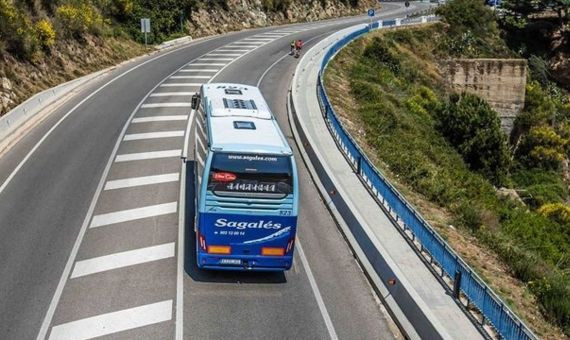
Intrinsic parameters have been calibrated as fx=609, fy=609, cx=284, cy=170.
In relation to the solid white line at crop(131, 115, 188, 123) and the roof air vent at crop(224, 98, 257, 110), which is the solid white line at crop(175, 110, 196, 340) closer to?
the roof air vent at crop(224, 98, 257, 110)

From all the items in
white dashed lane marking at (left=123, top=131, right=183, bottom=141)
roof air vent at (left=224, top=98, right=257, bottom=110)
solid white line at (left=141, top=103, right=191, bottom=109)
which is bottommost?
white dashed lane marking at (left=123, top=131, right=183, bottom=141)

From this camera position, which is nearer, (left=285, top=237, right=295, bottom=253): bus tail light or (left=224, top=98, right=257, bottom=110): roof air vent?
(left=285, top=237, right=295, bottom=253): bus tail light

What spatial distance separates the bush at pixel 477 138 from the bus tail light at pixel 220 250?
106 feet

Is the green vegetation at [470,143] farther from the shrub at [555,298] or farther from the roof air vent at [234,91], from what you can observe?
the roof air vent at [234,91]

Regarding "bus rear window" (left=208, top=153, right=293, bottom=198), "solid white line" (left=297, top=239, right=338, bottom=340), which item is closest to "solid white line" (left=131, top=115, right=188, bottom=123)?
"solid white line" (left=297, top=239, right=338, bottom=340)

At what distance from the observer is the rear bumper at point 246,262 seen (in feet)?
53.1

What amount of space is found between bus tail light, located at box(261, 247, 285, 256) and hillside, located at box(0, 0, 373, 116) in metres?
21.8

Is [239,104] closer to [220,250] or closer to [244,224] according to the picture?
[244,224]

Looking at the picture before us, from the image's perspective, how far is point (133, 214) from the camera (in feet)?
66.9

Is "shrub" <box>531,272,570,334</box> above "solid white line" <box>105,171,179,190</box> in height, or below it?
below

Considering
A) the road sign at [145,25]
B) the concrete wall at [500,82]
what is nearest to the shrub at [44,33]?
the road sign at [145,25]

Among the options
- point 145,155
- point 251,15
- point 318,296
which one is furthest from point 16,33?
point 251,15

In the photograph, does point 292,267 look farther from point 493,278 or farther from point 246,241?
point 493,278

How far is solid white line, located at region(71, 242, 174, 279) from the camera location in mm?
16766
